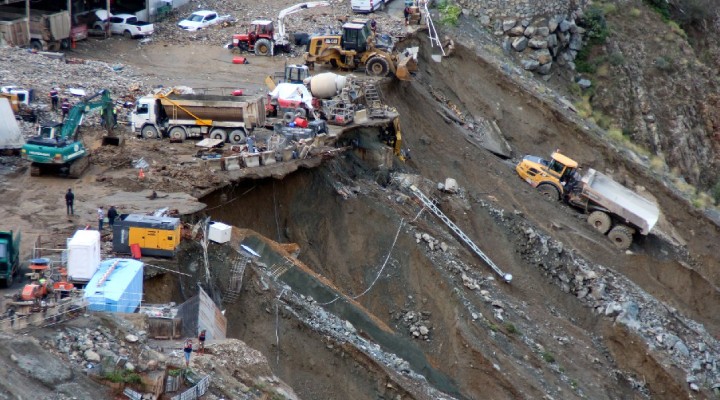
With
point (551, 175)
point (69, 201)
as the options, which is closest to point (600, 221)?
point (551, 175)

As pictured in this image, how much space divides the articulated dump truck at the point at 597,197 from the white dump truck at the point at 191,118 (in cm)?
1126

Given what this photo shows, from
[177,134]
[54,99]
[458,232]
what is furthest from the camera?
[54,99]

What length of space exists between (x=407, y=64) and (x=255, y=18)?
38.4 ft

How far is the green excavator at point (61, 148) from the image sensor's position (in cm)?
2930

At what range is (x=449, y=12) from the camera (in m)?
47.6

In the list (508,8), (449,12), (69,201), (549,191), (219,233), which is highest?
(219,233)

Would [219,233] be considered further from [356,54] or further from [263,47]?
[263,47]

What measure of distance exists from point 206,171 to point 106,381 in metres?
11.0

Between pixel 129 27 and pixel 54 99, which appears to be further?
pixel 129 27

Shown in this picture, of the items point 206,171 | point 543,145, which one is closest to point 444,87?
point 543,145

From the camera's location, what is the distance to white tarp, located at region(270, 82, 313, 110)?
117ft

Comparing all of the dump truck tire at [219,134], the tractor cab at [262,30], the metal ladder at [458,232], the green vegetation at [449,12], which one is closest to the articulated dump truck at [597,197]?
the metal ladder at [458,232]

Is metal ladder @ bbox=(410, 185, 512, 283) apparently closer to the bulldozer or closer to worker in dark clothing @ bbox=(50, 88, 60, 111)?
the bulldozer

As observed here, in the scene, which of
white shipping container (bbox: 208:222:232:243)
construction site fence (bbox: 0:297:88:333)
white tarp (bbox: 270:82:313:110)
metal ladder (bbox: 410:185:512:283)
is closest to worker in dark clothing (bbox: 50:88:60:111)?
white tarp (bbox: 270:82:313:110)
